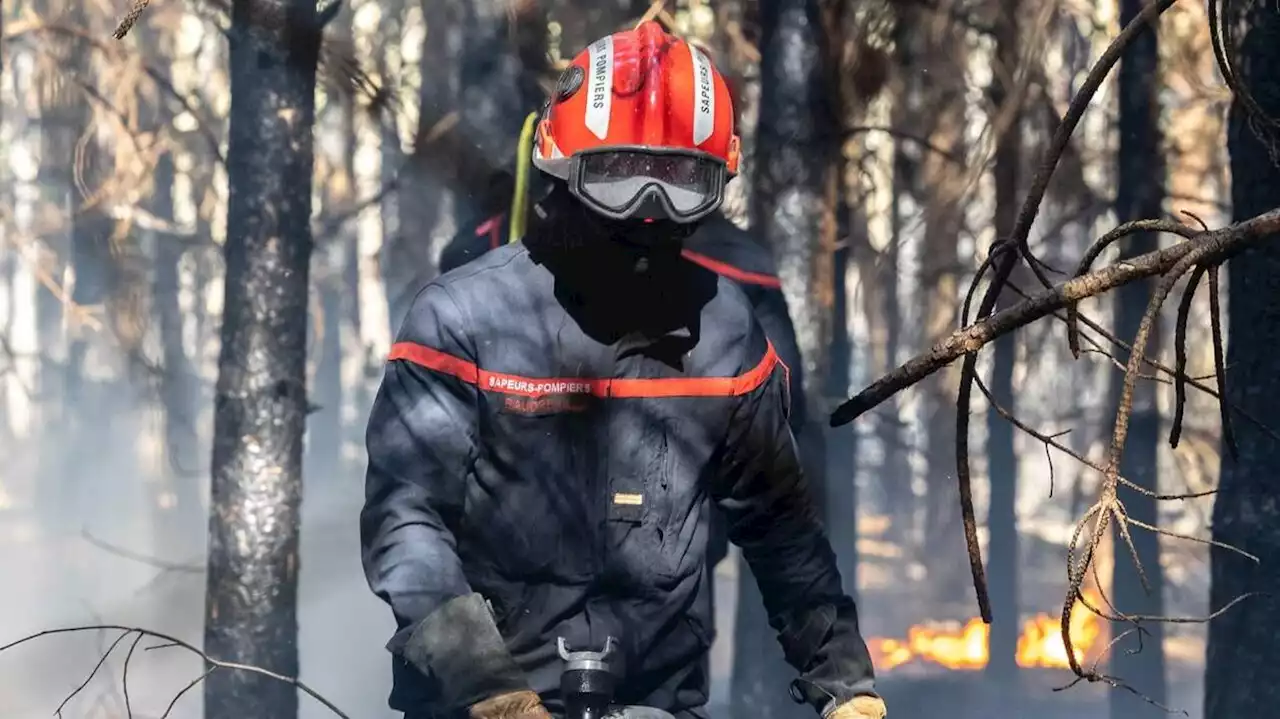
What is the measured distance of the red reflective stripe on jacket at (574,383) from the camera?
3.08 m

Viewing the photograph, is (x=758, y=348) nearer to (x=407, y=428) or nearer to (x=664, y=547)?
(x=664, y=547)

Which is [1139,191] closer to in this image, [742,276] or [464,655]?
[742,276]

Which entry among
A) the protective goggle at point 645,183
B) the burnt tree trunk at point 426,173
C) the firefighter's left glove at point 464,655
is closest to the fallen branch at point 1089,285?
the protective goggle at point 645,183

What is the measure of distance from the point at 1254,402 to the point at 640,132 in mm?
2794

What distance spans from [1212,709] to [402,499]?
3603 millimetres

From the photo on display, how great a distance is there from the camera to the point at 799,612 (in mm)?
3275

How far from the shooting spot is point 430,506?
301cm

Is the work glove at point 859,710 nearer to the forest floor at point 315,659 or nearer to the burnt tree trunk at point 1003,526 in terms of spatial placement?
the forest floor at point 315,659

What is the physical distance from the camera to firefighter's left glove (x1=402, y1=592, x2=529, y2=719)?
8.80ft

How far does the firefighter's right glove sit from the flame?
921 centimetres

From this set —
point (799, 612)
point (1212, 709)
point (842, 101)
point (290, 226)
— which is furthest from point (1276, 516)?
point (290, 226)

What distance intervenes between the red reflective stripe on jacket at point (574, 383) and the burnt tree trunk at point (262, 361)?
2.97 metres

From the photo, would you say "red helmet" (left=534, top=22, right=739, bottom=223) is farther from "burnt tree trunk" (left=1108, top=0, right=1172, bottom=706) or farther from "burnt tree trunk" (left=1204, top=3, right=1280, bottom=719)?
"burnt tree trunk" (left=1108, top=0, right=1172, bottom=706)

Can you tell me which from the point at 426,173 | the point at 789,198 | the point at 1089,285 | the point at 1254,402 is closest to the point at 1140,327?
the point at 1089,285
